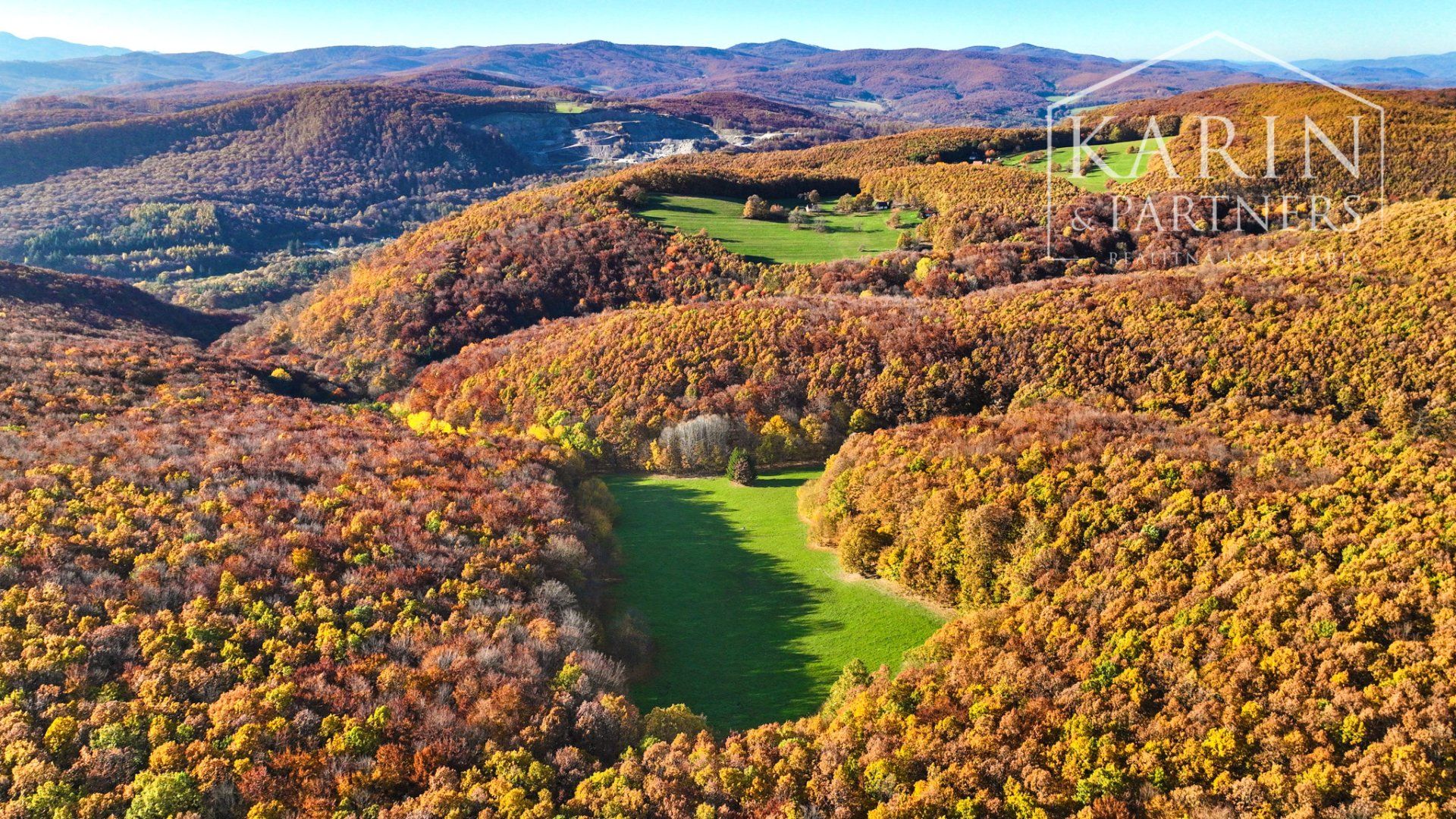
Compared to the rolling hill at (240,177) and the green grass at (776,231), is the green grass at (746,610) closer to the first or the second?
the green grass at (776,231)

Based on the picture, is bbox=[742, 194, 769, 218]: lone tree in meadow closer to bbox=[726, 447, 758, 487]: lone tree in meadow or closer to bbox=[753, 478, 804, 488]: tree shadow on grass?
bbox=[726, 447, 758, 487]: lone tree in meadow

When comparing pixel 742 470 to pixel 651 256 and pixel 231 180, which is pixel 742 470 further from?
pixel 231 180

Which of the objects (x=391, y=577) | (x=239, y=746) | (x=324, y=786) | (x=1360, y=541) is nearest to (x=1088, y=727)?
(x=1360, y=541)

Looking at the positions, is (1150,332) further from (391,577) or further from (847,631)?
(391,577)

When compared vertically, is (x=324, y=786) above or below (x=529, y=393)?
below

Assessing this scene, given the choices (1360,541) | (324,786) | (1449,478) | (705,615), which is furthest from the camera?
(705,615)

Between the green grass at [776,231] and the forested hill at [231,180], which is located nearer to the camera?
the green grass at [776,231]

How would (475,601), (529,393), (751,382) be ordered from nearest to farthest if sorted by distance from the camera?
1. (475,601)
2. (751,382)
3. (529,393)

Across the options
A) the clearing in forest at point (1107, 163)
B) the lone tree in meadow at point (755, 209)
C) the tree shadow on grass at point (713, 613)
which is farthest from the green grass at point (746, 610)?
the clearing in forest at point (1107, 163)
